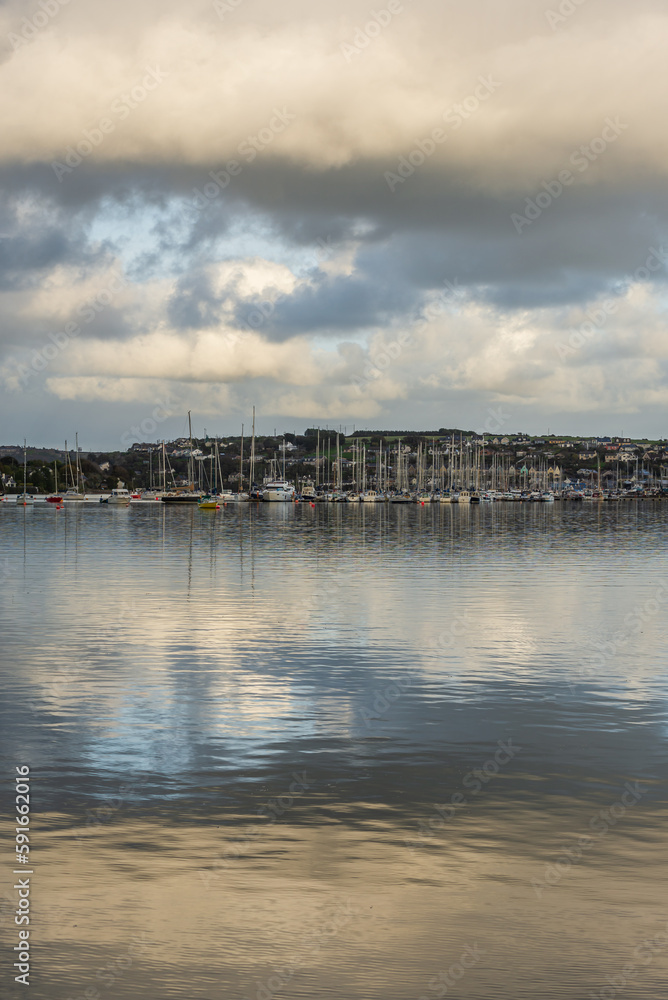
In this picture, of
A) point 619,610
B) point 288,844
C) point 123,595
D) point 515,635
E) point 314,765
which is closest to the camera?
point 288,844

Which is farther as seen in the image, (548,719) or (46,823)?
(548,719)

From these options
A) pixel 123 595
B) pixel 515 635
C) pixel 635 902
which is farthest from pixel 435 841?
pixel 123 595

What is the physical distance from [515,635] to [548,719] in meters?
12.5

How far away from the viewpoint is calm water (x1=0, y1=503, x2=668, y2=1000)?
10812mm

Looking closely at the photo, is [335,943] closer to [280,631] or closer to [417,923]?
[417,923]

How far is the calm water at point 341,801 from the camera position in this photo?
10.8 m

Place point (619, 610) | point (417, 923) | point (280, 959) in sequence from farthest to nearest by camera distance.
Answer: point (619, 610)
point (417, 923)
point (280, 959)

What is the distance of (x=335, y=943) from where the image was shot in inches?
439

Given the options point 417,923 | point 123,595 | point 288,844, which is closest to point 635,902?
point 417,923

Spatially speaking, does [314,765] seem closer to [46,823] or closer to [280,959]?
[46,823]

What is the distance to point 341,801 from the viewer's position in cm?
1634

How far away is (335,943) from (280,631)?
24.7m

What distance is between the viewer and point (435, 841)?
14.4 metres

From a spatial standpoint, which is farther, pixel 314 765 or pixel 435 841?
pixel 314 765
